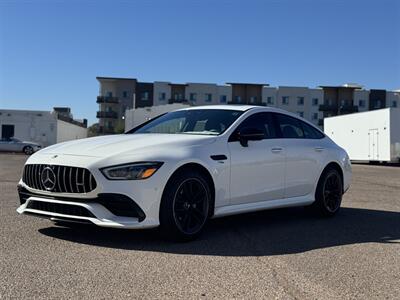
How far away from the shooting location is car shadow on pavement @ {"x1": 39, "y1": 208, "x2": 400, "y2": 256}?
5500 millimetres

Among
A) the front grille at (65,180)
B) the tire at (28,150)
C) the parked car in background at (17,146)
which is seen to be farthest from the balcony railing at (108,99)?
the front grille at (65,180)

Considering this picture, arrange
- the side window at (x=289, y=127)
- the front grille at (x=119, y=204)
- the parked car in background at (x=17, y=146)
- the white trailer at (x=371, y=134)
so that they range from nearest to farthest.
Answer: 1. the front grille at (x=119, y=204)
2. the side window at (x=289, y=127)
3. the white trailer at (x=371, y=134)
4. the parked car in background at (x=17, y=146)

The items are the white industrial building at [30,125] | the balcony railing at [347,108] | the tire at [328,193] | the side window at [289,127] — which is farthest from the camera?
the balcony railing at [347,108]

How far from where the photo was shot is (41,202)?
5617 millimetres

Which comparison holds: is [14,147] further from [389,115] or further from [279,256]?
[279,256]

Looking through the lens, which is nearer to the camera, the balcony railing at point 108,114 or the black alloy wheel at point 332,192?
the black alloy wheel at point 332,192

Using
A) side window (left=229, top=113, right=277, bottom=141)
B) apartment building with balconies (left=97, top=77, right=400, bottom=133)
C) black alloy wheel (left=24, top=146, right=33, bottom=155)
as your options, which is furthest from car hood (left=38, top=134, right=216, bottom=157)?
apartment building with balconies (left=97, top=77, right=400, bottom=133)

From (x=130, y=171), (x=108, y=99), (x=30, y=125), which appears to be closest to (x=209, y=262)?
(x=130, y=171)

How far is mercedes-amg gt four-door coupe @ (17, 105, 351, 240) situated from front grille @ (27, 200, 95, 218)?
11 mm

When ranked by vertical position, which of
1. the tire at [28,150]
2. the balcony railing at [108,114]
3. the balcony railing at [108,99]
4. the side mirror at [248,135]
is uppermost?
the balcony railing at [108,99]

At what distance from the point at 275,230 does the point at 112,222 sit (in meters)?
2.41

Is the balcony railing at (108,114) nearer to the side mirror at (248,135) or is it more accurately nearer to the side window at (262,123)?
the side window at (262,123)

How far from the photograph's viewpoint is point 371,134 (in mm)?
32594

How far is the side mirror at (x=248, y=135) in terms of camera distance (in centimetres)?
639
